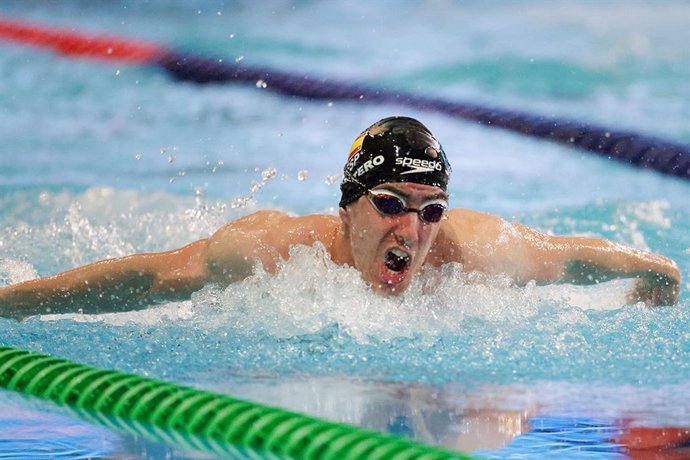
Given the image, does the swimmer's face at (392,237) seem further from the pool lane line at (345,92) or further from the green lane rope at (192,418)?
the pool lane line at (345,92)

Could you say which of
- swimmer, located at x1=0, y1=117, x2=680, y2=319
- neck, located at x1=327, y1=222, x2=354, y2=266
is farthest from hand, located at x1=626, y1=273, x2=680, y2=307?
neck, located at x1=327, y1=222, x2=354, y2=266

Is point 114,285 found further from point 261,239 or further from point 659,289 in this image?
point 659,289

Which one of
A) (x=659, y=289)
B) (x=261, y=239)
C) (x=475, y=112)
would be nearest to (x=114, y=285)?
(x=261, y=239)

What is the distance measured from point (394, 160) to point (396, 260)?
29 centimetres

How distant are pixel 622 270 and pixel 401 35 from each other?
15.0 ft

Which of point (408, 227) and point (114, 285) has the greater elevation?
point (408, 227)

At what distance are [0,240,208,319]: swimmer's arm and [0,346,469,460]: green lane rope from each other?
0.28m

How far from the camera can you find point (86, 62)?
23.4 feet

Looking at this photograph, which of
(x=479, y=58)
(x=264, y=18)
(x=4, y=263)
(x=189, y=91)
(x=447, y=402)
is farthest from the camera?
(x=264, y=18)

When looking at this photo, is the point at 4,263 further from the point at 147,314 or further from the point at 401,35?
the point at 401,35

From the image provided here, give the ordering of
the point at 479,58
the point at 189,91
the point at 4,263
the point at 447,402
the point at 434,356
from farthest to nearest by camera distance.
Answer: the point at 479,58 < the point at 189,91 < the point at 4,263 < the point at 434,356 < the point at 447,402

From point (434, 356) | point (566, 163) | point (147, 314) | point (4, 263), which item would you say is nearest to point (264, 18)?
point (566, 163)

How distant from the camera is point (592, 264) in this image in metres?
3.37

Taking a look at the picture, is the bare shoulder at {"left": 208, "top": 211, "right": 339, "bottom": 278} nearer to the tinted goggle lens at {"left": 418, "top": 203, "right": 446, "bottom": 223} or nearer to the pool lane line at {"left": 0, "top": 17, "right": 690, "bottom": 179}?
the tinted goggle lens at {"left": 418, "top": 203, "right": 446, "bottom": 223}
